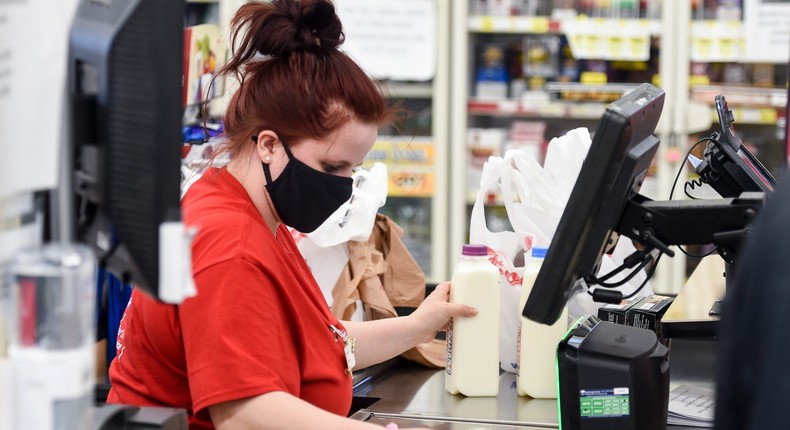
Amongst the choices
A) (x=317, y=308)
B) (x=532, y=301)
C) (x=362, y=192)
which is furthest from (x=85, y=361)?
(x=362, y=192)

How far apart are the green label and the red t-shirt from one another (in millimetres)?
427

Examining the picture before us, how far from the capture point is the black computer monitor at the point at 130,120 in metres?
0.95

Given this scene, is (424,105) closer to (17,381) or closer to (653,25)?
(653,25)

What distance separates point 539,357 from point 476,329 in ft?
0.45

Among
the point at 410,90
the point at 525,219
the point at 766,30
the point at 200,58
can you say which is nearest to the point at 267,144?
the point at 525,219

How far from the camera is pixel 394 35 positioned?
4.72 metres

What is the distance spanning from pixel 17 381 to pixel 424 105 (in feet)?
13.6

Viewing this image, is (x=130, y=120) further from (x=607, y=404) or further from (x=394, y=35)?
(x=394, y=35)

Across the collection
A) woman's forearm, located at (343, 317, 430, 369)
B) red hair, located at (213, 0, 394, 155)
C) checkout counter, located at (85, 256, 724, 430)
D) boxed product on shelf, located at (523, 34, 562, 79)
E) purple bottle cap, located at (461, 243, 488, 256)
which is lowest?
checkout counter, located at (85, 256, 724, 430)

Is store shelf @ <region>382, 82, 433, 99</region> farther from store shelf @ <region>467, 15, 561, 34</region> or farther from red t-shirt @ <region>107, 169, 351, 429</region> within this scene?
red t-shirt @ <region>107, 169, 351, 429</region>

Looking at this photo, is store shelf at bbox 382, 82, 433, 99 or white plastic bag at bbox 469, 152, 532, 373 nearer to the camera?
white plastic bag at bbox 469, 152, 532, 373

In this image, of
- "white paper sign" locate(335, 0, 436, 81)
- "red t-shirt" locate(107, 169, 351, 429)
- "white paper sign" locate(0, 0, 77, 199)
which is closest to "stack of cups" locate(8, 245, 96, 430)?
"white paper sign" locate(0, 0, 77, 199)

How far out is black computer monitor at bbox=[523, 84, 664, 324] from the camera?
4.27ft

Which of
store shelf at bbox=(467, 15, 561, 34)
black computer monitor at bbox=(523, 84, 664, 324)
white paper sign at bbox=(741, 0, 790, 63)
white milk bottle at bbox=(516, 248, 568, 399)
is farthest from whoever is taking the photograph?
store shelf at bbox=(467, 15, 561, 34)
